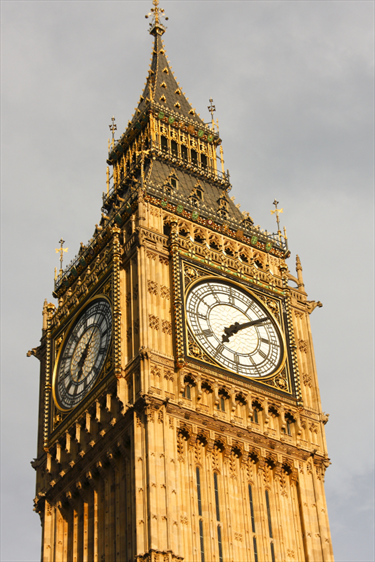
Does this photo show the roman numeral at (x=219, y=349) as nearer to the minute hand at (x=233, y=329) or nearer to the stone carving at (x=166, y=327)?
the minute hand at (x=233, y=329)

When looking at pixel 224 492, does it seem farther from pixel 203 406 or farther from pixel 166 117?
pixel 166 117

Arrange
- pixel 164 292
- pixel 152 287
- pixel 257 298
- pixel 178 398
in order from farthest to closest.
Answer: pixel 257 298 → pixel 164 292 → pixel 152 287 → pixel 178 398

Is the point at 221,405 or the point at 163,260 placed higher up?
the point at 163,260

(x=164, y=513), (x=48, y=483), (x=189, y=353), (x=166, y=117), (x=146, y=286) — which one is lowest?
(x=164, y=513)

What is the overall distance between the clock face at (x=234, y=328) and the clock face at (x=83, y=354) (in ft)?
14.5

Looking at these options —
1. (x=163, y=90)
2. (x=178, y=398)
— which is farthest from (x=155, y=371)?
(x=163, y=90)

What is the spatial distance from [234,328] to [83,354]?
25.0ft

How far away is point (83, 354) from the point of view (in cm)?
5978

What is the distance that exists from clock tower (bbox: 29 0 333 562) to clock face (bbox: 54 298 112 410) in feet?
0.32

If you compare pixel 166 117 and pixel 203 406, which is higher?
pixel 166 117

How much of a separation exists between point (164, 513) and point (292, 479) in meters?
8.40

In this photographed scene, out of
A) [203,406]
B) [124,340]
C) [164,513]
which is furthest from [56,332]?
[164,513]

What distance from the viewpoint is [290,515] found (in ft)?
181

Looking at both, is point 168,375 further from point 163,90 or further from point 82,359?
point 163,90
